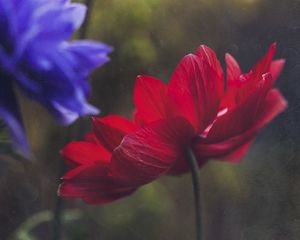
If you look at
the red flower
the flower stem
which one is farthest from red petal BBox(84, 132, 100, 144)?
the flower stem

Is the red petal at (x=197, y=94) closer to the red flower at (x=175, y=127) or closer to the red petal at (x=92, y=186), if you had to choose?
the red flower at (x=175, y=127)


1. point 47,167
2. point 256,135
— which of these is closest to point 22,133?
point 47,167

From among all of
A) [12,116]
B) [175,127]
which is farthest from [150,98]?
[12,116]

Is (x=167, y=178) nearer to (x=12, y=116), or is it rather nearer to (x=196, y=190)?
(x=196, y=190)

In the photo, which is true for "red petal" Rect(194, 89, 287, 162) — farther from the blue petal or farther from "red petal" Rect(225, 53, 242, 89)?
the blue petal

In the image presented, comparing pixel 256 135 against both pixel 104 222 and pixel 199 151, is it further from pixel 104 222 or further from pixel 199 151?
pixel 104 222
